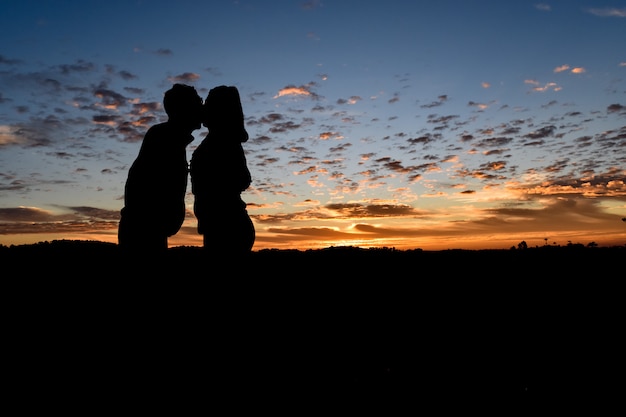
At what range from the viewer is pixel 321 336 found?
8.34 meters

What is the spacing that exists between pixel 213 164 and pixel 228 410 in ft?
18.9

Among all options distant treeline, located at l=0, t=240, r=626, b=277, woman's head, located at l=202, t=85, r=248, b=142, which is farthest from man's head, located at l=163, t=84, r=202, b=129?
distant treeline, located at l=0, t=240, r=626, b=277

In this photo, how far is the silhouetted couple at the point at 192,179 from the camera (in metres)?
9.50

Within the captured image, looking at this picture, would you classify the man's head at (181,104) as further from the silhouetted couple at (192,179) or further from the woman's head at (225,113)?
the woman's head at (225,113)

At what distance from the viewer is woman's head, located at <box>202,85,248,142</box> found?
10180mm

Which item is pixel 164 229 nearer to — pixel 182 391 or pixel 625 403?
pixel 182 391

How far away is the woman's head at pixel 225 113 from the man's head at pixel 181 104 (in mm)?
371

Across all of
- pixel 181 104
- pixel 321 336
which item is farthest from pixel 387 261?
pixel 181 104

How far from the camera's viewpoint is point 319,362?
6.98 metres

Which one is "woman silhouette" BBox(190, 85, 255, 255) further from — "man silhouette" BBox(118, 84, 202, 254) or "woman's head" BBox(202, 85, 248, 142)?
"man silhouette" BBox(118, 84, 202, 254)

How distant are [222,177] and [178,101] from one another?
1.78 m

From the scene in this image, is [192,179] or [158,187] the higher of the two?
[192,179]

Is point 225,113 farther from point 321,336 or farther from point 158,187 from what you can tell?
point 321,336

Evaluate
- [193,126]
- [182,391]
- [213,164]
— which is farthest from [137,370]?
[193,126]
